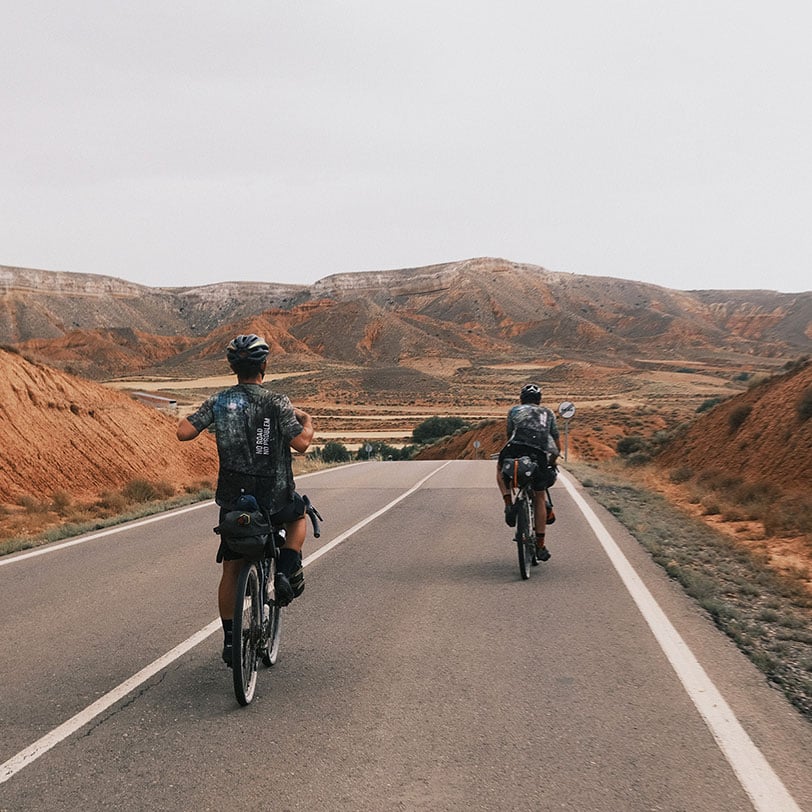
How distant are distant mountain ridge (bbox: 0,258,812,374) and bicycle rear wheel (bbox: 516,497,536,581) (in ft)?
434

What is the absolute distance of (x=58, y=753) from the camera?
12.7ft

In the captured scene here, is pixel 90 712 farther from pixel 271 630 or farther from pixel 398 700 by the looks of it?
pixel 398 700

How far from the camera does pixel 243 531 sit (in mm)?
4469

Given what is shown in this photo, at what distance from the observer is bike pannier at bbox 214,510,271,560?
175 inches

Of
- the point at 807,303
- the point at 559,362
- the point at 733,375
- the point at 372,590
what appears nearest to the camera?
the point at 372,590

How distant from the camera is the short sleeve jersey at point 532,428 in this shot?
859cm

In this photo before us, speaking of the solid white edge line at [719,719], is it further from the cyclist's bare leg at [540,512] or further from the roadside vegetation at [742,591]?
the cyclist's bare leg at [540,512]

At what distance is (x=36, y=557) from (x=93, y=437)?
1304 cm

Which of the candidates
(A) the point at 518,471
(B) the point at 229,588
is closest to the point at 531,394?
(A) the point at 518,471

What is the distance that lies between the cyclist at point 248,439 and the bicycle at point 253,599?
0.12m

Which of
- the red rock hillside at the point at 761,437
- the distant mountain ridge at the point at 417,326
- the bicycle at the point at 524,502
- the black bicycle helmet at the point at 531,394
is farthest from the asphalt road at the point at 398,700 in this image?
the distant mountain ridge at the point at 417,326

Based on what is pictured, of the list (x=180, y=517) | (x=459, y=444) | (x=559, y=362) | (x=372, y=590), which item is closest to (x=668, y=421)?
(x=459, y=444)

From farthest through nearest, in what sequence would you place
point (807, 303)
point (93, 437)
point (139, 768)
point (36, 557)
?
point (807, 303) < point (93, 437) < point (36, 557) < point (139, 768)

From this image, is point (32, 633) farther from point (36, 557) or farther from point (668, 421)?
point (668, 421)
